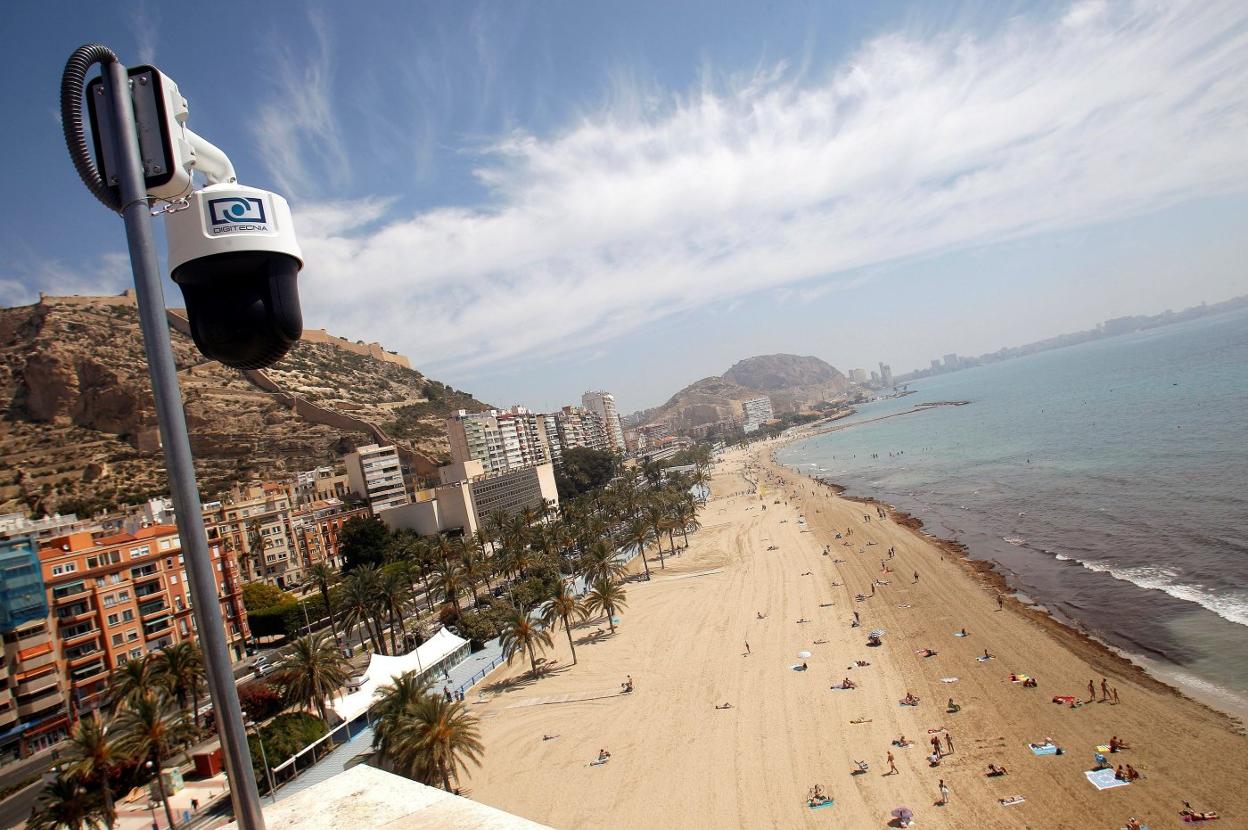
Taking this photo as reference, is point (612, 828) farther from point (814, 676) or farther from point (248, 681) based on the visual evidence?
point (248, 681)

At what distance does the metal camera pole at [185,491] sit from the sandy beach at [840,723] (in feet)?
54.0

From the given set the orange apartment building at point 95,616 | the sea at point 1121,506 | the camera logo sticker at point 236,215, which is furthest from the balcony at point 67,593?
the sea at point 1121,506

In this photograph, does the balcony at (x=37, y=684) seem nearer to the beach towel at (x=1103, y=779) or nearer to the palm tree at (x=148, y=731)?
the palm tree at (x=148, y=731)

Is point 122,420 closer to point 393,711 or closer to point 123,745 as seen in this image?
point 123,745

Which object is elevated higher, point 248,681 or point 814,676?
point 248,681

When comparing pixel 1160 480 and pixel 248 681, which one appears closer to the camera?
pixel 248 681

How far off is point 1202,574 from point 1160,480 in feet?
66.5

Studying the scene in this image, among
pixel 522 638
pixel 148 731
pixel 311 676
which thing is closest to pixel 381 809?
pixel 148 731

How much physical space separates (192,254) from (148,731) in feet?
66.4

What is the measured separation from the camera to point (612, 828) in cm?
1590

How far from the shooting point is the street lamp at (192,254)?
81.0 inches

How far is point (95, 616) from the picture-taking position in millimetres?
29125

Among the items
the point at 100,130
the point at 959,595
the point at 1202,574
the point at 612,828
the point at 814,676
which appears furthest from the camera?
the point at 959,595

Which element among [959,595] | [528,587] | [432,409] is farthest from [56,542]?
[432,409]
